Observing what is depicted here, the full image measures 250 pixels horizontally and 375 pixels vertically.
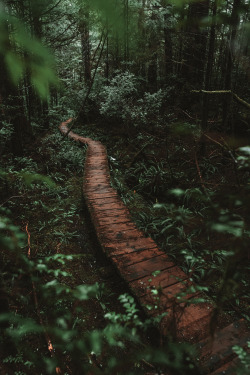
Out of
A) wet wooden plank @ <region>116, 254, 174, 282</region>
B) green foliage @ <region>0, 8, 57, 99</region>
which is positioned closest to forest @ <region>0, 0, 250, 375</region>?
green foliage @ <region>0, 8, 57, 99</region>

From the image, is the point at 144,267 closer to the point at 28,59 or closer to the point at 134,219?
the point at 134,219

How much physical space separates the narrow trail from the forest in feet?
0.13

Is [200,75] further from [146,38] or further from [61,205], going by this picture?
[61,205]

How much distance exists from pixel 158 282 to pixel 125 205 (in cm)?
253

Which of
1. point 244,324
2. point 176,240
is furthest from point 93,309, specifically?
point 176,240

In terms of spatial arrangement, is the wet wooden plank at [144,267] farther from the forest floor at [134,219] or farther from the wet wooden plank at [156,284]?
the forest floor at [134,219]

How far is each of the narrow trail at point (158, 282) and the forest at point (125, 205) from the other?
1.6 inches

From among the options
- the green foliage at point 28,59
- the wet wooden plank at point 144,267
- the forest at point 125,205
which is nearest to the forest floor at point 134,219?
the forest at point 125,205

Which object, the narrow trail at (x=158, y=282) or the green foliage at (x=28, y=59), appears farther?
the narrow trail at (x=158, y=282)

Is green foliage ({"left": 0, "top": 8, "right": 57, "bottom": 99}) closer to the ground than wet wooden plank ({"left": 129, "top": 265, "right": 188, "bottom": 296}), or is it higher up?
higher up

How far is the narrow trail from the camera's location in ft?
6.82

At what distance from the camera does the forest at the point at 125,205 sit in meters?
1.54

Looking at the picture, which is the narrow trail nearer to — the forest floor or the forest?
the forest

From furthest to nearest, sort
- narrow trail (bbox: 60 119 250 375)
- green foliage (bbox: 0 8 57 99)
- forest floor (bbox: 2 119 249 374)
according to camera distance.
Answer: narrow trail (bbox: 60 119 250 375)
forest floor (bbox: 2 119 249 374)
green foliage (bbox: 0 8 57 99)
